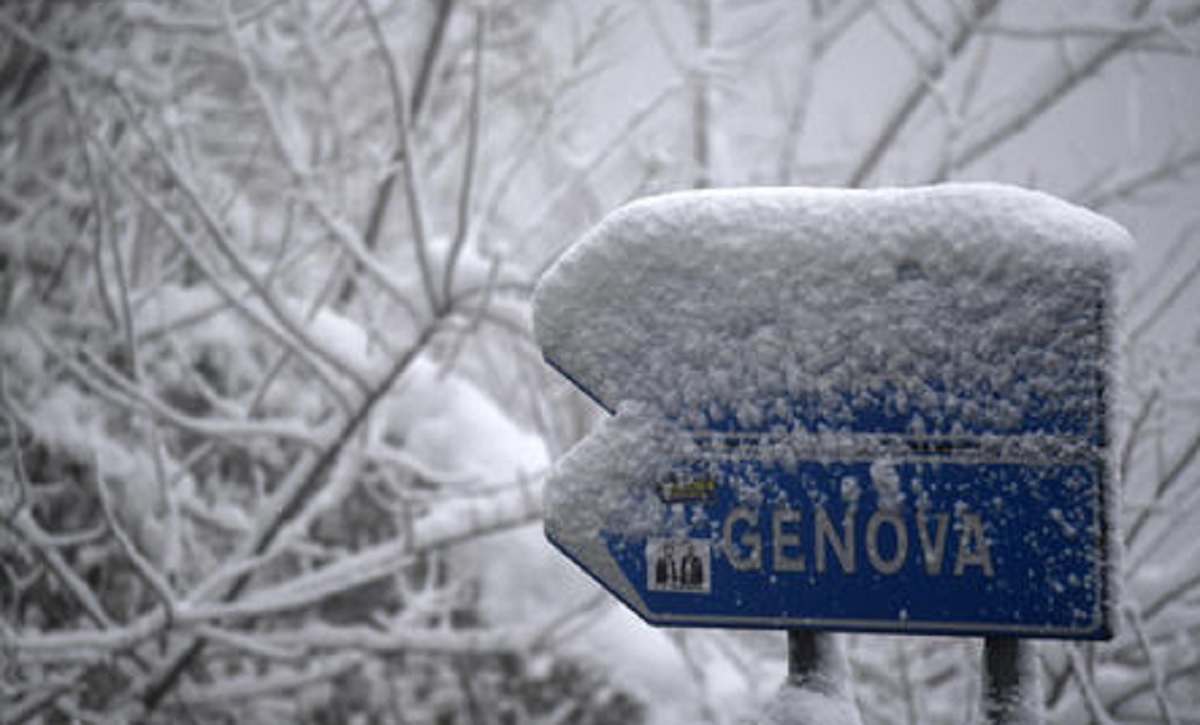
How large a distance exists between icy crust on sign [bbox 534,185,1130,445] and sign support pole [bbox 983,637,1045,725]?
0.78 feet

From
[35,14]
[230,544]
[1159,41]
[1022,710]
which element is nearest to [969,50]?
[1159,41]

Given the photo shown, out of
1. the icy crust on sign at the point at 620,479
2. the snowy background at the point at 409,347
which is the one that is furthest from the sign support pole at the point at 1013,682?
the snowy background at the point at 409,347

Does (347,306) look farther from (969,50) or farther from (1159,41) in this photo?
(1159,41)

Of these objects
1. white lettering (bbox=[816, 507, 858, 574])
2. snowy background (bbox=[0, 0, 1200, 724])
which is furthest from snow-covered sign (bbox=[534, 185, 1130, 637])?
snowy background (bbox=[0, 0, 1200, 724])

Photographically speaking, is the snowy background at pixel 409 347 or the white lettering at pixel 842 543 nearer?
the white lettering at pixel 842 543

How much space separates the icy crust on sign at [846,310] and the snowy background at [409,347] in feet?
3.61

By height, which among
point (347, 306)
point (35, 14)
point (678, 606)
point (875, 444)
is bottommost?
point (347, 306)

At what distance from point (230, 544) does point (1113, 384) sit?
3.39m

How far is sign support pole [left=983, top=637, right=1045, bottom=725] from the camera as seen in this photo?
0.87m

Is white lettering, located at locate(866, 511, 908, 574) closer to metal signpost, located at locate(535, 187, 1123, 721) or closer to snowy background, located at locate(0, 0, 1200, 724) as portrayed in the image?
metal signpost, located at locate(535, 187, 1123, 721)

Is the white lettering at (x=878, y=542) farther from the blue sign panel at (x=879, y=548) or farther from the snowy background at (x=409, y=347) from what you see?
the snowy background at (x=409, y=347)

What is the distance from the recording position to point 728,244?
901 mm

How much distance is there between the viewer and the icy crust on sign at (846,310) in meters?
0.83

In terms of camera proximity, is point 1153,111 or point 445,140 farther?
point 445,140
